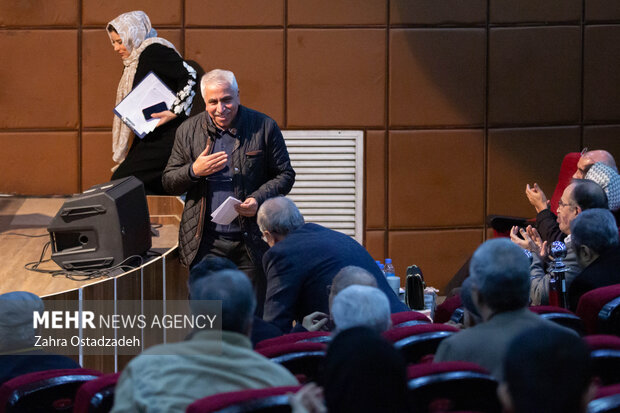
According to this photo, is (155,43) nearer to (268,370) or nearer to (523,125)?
(523,125)

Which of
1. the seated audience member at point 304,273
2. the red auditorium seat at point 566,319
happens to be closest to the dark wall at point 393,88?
the seated audience member at point 304,273

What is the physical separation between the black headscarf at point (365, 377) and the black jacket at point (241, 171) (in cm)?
232

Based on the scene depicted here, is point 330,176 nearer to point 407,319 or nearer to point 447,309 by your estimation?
point 447,309

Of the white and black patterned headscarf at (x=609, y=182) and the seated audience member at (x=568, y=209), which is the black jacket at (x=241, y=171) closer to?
the seated audience member at (x=568, y=209)

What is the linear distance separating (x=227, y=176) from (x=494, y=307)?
1942 mm

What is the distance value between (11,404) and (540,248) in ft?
8.05

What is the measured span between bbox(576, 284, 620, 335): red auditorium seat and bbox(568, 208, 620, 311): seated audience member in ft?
1.16

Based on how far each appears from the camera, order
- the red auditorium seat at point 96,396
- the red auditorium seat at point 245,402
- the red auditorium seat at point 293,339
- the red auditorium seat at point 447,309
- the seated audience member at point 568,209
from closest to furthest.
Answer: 1. the red auditorium seat at point 245,402
2. the red auditorium seat at point 96,396
3. the red auditorium seat at point 293,339
4. the red auditorium seat at point 447,309
5. the seated audience member at point 568,209

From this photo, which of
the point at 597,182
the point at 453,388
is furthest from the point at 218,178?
the point at 453,388

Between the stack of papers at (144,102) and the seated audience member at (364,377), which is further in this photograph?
the stack of papers at (144,102)

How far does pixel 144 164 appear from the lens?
15.9ft

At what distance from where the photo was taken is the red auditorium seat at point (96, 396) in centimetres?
181

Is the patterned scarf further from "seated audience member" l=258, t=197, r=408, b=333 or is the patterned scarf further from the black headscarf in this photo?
the black headscarf

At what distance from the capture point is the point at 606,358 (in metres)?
1.92
